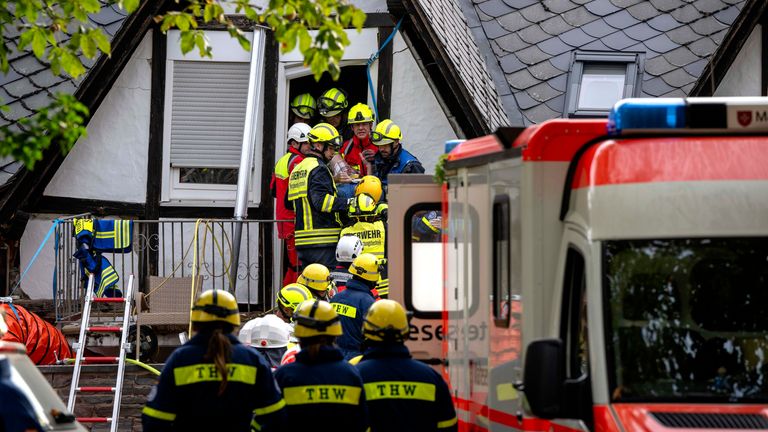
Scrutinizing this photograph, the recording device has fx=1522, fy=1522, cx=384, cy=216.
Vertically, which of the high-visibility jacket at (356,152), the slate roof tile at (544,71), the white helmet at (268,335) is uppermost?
the slate roof tile at (544,71)

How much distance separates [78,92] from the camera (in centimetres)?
1662

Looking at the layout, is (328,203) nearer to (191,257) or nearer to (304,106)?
(304,106)

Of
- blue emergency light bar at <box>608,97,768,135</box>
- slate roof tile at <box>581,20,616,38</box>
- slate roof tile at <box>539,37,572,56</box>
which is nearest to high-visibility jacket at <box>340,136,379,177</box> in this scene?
slate roof tile at <box>539,37,572,56</box>

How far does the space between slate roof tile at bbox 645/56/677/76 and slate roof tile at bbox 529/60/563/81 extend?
1033 mm

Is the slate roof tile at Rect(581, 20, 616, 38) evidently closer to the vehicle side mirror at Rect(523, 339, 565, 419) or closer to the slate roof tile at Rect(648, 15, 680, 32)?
the slate roof tile at Rect(648, 15, 680, 32)

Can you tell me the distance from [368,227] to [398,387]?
6411 millimetres

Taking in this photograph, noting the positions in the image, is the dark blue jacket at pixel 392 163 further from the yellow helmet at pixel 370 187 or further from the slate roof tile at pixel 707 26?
the slate roof tile at pixel 707 26

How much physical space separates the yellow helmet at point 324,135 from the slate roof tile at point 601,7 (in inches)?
181

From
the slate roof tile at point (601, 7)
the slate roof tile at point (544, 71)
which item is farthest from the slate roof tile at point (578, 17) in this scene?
the slate roof tile at point (544, 71)

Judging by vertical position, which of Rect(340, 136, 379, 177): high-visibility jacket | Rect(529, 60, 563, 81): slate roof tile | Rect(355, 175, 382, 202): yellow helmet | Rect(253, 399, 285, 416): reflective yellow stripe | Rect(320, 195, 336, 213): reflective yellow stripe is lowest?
Rect(253, 399, 285, 416): reflective yellow stripe

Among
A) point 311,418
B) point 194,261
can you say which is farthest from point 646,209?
point 194,261

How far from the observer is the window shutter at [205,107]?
17.3 metres

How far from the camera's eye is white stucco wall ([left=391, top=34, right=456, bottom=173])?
1708 centimetres

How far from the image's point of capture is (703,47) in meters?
18.1
